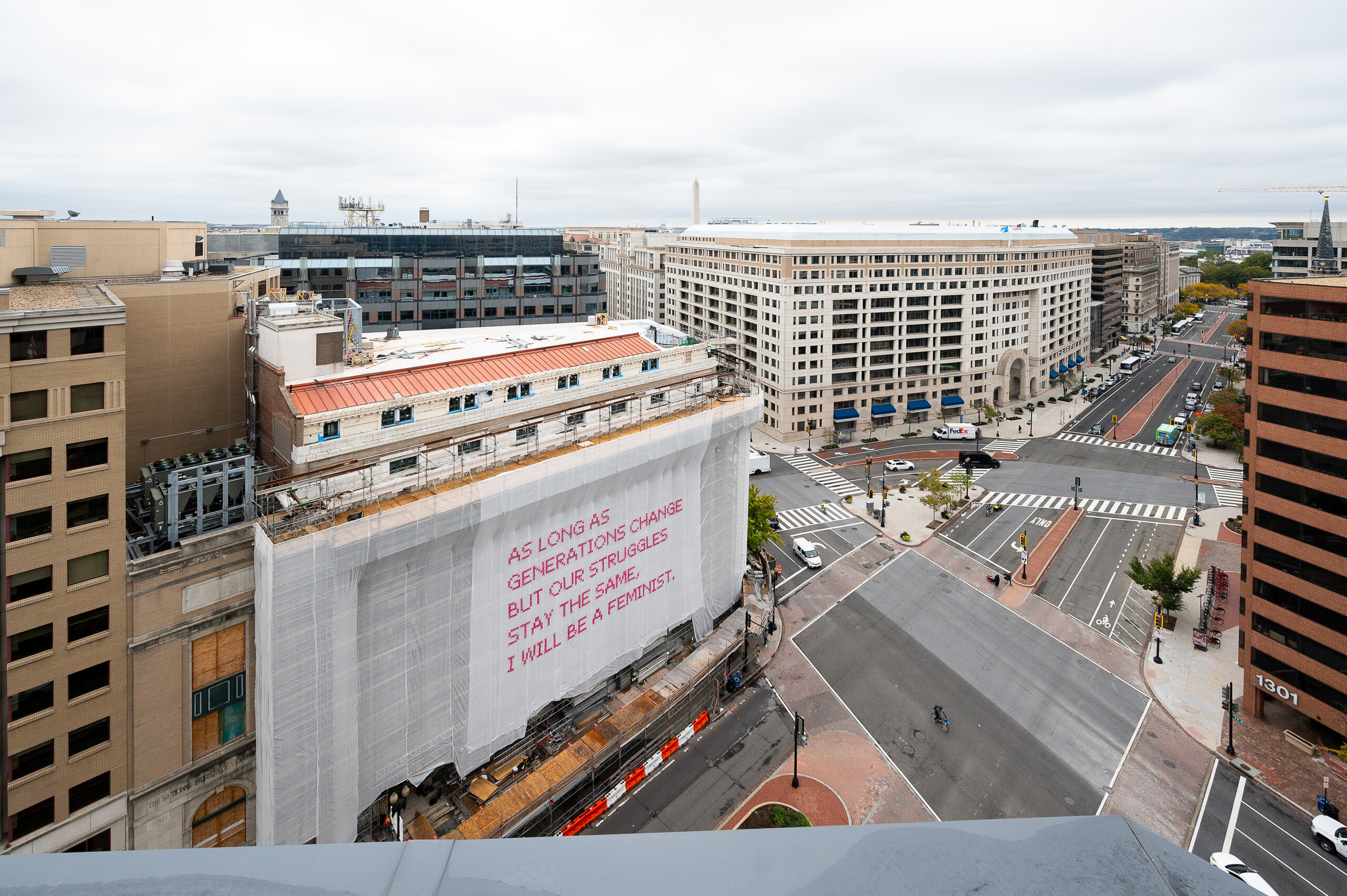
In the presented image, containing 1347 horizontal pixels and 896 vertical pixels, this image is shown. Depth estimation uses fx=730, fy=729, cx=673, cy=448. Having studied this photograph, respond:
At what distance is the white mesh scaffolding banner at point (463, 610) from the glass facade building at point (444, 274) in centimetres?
4575

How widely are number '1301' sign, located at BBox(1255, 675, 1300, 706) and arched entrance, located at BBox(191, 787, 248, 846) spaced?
4964cm

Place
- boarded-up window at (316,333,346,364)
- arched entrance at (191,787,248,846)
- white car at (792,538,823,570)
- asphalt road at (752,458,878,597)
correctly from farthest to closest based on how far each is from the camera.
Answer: asphalt road at (752,458,878,597) < white car at (792,538,823,570) < boarded-up window at (316,333,346,364) < arched entrance at (191,787,248,846)

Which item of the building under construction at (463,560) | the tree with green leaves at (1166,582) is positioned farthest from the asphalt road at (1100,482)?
the building under construction at (463,560)

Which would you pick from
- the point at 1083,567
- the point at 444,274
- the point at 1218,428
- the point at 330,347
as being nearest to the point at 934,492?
the point at 1083,567

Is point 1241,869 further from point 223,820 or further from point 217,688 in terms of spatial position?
point 217,688

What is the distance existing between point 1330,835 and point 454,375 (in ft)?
146

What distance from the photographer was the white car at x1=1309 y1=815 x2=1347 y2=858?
104ft

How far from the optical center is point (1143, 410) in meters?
109

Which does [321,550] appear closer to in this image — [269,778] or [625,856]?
[269,778]

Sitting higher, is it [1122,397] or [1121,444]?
[1122,397]

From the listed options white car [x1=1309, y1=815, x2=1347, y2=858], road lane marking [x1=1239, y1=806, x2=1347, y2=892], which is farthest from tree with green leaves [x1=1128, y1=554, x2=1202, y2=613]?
white car [x1=1309, y1=815, x2=1347, y2=858]

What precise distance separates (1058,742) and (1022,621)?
13009mm

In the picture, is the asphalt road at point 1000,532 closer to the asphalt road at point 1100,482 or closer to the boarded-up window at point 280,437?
the asphalt road at point 1100,482

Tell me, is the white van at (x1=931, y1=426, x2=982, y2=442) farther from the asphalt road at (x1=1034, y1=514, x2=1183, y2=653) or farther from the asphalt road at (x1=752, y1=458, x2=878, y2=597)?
the asphalt road at (x1=1034, y1=514, x2=1183, y2=653)
